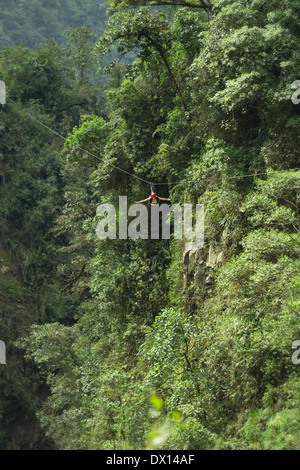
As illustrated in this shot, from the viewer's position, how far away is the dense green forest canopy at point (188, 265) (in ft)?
20.9

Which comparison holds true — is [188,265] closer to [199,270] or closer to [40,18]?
[199,270]

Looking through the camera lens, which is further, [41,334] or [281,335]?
[41,334]

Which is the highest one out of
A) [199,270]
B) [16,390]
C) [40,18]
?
[40,18]

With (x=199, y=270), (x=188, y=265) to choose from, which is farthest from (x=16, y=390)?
(x=199, y=270)

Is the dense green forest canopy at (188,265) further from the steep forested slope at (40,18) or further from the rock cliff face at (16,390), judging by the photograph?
the steep forested slope at (40,18)

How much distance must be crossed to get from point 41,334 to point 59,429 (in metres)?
3.03

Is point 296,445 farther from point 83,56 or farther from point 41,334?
point 83,56

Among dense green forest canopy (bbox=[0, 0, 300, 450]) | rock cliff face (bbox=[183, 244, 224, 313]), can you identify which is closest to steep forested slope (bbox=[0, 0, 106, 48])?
dense green forest canopy (bbox=[0, 0, 300, 450])

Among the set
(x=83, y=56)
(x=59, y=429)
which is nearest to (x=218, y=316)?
(x=59, y=429)

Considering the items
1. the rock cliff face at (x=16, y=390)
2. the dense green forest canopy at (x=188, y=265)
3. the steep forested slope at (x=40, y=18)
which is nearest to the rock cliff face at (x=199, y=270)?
the dense green forest canopy at (x=188, y=265)

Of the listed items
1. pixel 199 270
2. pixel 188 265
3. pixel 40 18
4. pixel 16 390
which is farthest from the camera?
pixel 40 18

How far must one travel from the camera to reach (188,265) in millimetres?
9781

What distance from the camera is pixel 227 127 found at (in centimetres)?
964

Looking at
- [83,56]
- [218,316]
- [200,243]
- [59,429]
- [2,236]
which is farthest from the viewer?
[83,56]
